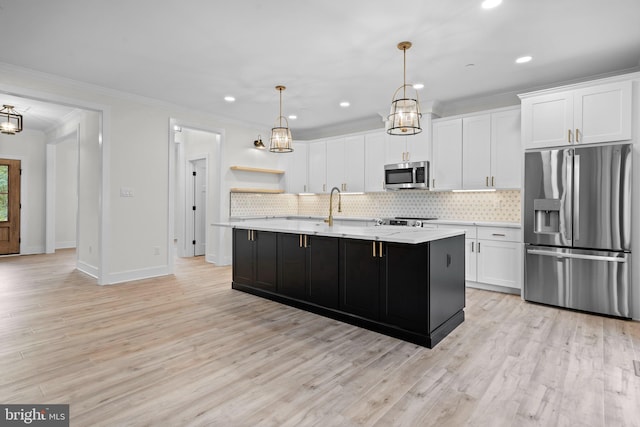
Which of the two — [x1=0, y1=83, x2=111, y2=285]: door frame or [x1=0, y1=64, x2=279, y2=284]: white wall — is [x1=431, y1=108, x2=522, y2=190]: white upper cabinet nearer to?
[x1=0, y1=64, x2=279, y2=284]: white wall

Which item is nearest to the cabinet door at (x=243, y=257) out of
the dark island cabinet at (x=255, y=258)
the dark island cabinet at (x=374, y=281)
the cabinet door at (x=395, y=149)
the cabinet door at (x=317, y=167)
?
the dark island cabinet at (x=255, y=258)

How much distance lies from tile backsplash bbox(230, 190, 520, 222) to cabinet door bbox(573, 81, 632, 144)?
127 centimetres

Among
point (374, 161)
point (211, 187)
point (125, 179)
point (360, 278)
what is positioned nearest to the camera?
point (360, 278)

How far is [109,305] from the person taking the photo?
3875 millimetres

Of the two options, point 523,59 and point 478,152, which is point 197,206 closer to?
point 478,152

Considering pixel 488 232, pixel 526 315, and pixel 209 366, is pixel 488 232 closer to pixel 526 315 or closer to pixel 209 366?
pixel 526 315

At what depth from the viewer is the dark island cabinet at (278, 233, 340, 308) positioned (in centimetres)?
339

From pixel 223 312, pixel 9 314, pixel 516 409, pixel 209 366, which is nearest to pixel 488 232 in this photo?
pixel 516 409

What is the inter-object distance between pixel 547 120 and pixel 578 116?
0.29 m

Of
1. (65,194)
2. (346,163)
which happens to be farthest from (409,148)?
(65,194)

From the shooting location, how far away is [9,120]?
559cm

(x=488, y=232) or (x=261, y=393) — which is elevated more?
(x=488, y=232)

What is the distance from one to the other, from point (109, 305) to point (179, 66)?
113 inches

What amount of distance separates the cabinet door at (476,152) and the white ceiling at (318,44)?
445 millimetres
